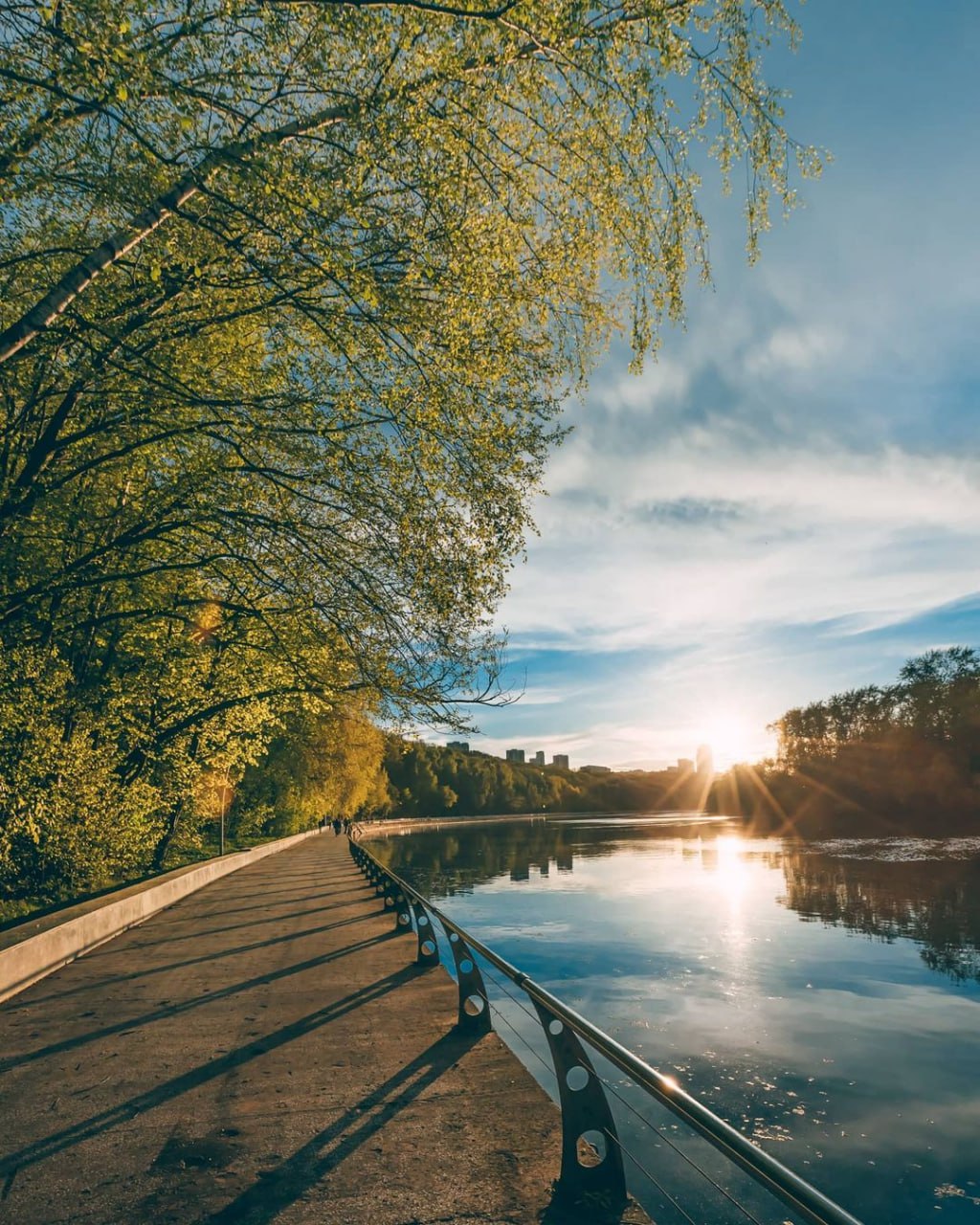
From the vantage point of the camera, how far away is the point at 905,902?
26.2m

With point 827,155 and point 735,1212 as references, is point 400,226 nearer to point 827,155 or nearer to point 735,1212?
point 827,155

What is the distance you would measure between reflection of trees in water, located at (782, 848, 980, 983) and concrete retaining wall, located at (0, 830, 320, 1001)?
16301 millimetres

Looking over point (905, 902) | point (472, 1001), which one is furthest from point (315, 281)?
point (905, 902)

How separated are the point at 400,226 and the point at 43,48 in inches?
140

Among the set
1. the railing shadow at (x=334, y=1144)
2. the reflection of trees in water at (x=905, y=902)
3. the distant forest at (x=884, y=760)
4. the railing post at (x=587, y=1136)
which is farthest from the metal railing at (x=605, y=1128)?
the distant forest at (x=884, y=760)

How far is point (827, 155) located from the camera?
285 inches

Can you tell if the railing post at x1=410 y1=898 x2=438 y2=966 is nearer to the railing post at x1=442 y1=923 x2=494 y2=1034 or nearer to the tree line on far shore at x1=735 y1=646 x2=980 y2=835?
the railing post at x1=442 y1=923 x2=494 y2=1034

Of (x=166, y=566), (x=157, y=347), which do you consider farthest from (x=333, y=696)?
(x=157, y=347)

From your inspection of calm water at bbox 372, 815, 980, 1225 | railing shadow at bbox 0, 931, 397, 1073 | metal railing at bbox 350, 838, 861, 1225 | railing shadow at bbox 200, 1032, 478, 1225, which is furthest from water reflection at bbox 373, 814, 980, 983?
metal railing at bbox 350, 838, 861, 1225

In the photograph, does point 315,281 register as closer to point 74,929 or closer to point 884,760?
point 74,929

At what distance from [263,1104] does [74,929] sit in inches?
289

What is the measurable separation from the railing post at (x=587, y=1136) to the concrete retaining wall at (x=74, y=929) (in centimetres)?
746

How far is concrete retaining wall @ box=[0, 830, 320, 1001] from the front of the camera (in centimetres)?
940

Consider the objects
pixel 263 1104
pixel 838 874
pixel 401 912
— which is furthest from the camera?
pixel 838 874
